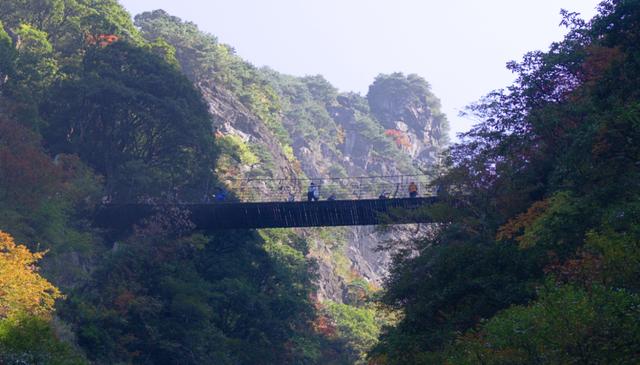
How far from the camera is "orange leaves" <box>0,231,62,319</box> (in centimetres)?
2384

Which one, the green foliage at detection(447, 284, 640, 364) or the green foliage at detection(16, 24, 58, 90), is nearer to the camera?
the green foliage at detection(447, 284, 640, 364)

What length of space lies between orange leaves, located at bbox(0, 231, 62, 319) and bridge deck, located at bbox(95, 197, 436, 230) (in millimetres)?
9109

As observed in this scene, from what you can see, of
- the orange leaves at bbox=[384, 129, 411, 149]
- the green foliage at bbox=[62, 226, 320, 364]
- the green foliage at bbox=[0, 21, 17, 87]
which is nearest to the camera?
the green foliage at bbox=[62, 226, 320, 364]

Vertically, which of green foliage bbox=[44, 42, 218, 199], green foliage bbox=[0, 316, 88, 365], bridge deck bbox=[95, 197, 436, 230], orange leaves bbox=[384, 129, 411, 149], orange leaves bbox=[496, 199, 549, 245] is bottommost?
green foliage bbox=[0, 316, 88, 365]

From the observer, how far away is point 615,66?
19.9 metres

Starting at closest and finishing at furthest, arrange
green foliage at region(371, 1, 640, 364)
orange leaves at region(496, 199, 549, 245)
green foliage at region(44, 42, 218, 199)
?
green foliage at region(371, 1, 640, 364) → orange leaves at region(496, 199, 549, 245) → green foliage at region(44, 42, 218, 199)

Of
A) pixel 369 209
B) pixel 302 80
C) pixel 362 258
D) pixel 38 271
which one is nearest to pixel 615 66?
pixel 369 209

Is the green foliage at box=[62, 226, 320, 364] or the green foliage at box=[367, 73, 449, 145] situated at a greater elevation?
the green foliage at box=[367, 73, 449, 145]

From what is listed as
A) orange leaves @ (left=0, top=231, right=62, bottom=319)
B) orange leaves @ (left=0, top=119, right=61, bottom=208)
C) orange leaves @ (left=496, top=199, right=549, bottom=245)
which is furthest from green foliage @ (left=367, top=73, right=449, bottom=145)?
orange leaves @ (left=496, top=199, right=549, bottom=245)

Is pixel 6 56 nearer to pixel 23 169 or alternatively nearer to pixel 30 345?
pixel 23 169

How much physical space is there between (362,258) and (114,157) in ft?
111

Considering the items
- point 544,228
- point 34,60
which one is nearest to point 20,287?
point 544,228

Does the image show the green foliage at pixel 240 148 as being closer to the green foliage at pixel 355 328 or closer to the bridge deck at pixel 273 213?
the green foliage at pixel 355 328

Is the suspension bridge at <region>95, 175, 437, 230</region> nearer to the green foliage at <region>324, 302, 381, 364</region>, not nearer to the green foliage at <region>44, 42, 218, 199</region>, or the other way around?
the green foliage at <region>44, 42, 218, 199</region>
